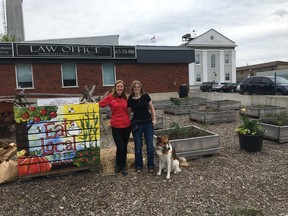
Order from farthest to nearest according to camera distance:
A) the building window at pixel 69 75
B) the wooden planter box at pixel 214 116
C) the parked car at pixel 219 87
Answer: the parked car at pixel 219 87, the building window at pixel 69 75, the wooden planter box at pixel 214 116

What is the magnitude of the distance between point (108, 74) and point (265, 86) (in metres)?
11.9

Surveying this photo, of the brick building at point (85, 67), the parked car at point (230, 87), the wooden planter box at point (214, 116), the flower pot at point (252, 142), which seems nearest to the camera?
the flower pot at point (252, 142)

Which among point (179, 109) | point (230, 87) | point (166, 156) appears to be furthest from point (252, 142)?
point (230, 87)

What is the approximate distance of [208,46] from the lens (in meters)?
49.8

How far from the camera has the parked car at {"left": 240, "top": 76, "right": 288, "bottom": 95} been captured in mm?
16609

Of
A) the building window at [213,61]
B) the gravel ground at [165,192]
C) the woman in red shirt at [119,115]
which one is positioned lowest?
the gravel ground at [165,192]

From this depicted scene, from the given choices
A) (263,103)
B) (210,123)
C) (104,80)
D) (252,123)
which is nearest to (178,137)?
(252,123)

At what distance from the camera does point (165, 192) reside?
4.27m

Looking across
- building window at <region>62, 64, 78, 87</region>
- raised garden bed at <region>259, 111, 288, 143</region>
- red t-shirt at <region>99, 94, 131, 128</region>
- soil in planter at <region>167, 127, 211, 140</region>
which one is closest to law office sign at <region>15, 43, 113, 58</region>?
building window at <region>62, 64, 78, 87</region>

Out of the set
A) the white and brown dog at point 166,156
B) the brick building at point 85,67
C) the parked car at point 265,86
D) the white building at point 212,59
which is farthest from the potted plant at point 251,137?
the white building at point 212,59

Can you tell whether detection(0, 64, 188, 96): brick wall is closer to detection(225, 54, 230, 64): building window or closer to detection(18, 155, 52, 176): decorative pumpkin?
detection(18, 155, 52, 176): decorative pumpkin

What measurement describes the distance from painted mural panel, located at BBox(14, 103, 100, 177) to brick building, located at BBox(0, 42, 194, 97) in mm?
14683

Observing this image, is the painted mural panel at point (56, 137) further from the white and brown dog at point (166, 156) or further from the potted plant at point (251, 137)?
the potted plant at point (251, 137)

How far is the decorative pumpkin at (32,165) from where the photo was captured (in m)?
4.69
